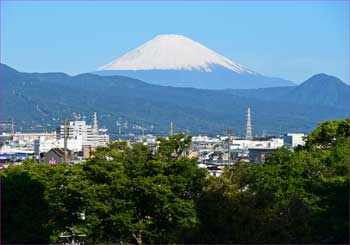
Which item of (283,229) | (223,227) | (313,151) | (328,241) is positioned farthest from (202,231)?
(313,151)

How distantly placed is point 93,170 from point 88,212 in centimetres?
115

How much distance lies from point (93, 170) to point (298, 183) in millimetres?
4396

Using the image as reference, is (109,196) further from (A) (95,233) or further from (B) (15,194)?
(B) (15,194)

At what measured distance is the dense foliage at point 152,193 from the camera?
16.0 meters

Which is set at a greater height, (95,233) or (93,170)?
(93,170)

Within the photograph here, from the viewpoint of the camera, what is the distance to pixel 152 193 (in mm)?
18734

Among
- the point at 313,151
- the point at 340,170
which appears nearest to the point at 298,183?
the point at 340,170

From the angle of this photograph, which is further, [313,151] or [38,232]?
[313,151]

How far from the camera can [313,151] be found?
22.9m

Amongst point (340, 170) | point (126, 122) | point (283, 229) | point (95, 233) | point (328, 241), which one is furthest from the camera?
point (126, 122)

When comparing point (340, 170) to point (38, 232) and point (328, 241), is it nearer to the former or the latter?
point (328, 241)

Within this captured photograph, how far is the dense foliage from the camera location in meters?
16.0

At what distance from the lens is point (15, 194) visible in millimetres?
17094

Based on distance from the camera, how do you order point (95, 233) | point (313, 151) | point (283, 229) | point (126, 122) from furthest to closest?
point (126, 122) < point (313, 151) < point (95, 233) < point (283, 229)
